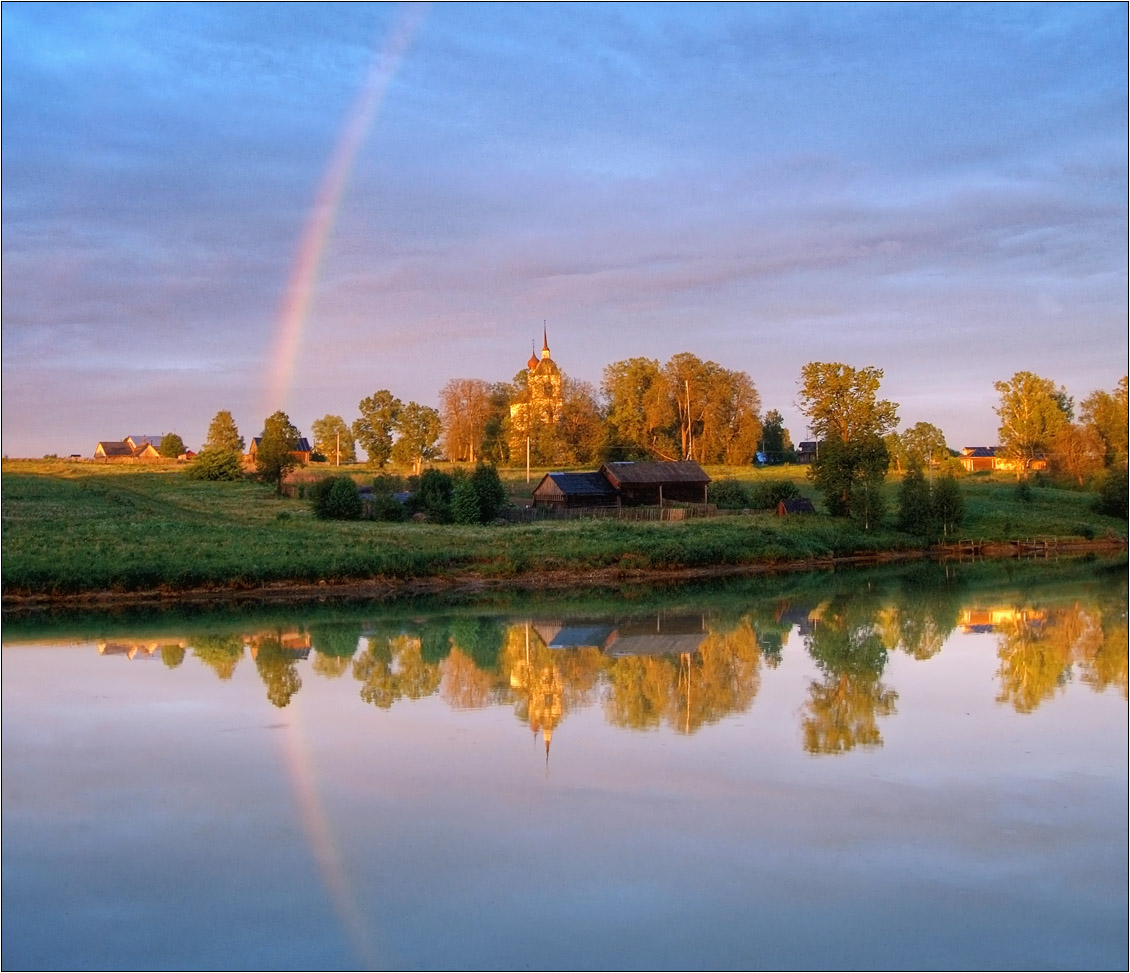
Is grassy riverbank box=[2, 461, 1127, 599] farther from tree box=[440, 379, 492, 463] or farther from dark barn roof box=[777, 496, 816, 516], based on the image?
tree box=[440, 379, 492, 463]

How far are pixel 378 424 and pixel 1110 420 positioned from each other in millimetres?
44376

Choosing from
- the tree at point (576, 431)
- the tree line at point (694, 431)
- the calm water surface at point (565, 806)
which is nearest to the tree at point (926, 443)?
the tree line at point (694, 431)

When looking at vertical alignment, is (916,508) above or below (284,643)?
above

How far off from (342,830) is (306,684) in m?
7.25

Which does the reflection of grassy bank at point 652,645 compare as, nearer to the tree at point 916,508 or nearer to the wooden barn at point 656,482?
the tree at point 916,508

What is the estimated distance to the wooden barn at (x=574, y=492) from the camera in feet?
154

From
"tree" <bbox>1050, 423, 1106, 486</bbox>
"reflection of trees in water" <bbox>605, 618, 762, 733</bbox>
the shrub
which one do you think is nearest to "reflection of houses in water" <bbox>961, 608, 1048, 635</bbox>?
"reflection of trees in water" <bbox>605, 618, 762, 733</bbox>

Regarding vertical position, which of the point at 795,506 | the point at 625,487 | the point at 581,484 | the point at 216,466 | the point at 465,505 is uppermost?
the point at 216,466

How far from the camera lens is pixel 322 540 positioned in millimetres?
32438

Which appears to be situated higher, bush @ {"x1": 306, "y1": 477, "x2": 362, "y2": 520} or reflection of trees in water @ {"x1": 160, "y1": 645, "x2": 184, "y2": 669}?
bush @ {"x1": 306, "y1": 477, "x2": 362, "y2": 520}

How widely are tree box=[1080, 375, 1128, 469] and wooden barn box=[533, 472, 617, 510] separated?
80.5ft

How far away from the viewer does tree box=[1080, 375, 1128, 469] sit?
5472 cm

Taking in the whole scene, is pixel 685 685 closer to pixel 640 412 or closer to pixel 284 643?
pixel 284 643

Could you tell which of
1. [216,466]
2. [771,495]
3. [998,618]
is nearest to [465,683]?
[998,618]
